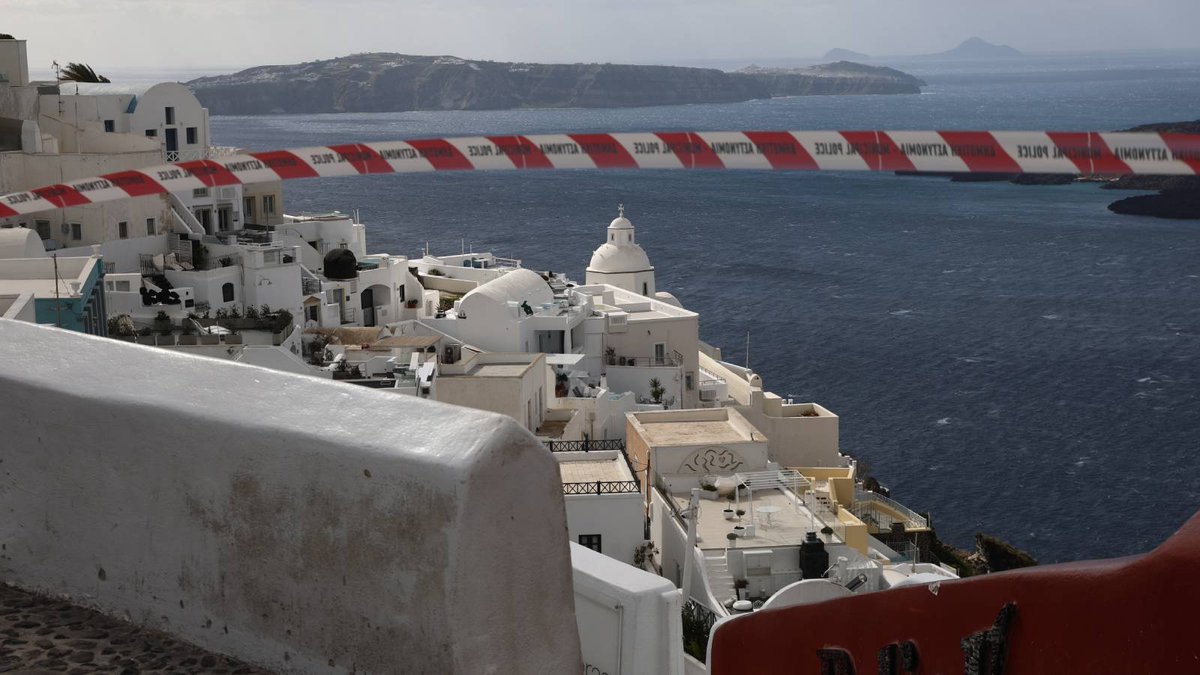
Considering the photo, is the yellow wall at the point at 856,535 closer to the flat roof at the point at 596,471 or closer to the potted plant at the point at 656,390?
the flat roof at the point at 596,471

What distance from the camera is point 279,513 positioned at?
12.4 ft

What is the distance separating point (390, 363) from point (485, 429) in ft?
69.1

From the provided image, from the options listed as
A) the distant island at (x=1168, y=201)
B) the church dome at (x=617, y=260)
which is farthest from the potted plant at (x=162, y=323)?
the distant island at (x=1168, y=201)

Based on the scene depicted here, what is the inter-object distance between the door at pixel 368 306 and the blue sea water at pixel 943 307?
12.3 metres

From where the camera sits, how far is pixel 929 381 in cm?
4656

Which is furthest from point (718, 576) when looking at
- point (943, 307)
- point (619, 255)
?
point (943, 307)

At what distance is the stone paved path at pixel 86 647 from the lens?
12.8 feet

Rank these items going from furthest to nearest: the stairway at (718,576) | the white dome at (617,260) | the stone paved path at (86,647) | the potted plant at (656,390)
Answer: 1. the white dome at (617,260)
2. the potted plant at (656,390)
3. the stairway at (718,576)
4. the stone paved path at (86,647)

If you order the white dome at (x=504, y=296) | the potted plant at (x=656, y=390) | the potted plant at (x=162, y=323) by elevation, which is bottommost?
A: the potted plant at (x=656, y=390)

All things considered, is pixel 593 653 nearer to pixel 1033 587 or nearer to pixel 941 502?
pixel 1033 587

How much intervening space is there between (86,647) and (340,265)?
2690cm

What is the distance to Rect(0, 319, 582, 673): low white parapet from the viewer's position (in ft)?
11.5

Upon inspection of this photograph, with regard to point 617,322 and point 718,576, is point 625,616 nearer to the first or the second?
point 718,576

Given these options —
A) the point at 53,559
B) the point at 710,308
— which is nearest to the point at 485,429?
the point at 53,559
